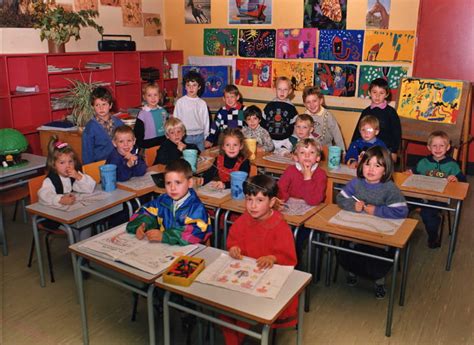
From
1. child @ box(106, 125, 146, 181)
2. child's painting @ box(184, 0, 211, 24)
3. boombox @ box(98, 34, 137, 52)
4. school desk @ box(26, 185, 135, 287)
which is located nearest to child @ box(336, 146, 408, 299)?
school desk @ box(26, 185, 135, 287)

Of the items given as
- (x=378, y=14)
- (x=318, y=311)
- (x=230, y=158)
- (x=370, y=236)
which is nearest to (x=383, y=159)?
(x=370, y=236)

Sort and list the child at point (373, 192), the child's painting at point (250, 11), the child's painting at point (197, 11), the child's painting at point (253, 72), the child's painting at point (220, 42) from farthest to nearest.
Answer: the child's painting at point (197, 11) → the child's painting at point (220, 42) → the child's painting at point (253, 72) → the child's painting at point (250, 11) → the child at point (373, 192)

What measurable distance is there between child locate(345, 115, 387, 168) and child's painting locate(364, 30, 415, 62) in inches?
94.6

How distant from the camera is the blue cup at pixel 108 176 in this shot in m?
3.52

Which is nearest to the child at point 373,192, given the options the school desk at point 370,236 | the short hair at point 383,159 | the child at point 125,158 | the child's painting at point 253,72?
the short hair at point 383,159

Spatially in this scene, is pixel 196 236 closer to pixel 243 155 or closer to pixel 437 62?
pixel 243 155

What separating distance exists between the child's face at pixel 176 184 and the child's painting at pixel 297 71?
450 centimetres

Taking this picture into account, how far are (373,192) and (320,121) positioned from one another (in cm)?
186

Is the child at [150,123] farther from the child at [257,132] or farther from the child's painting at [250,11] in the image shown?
the child's painting at [250,11]

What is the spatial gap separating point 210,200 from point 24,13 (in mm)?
3939

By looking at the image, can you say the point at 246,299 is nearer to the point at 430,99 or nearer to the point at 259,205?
the point at 259,205

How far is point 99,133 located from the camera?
4523mm

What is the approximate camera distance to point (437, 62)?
6.44 m

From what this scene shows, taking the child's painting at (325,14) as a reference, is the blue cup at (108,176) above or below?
below
